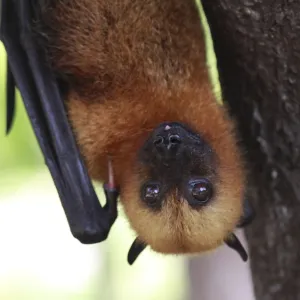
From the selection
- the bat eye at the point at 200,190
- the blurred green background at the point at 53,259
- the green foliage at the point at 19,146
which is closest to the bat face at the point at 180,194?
the bat eye at the point at 200,190

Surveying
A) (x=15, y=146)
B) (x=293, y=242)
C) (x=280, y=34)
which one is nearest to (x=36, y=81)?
(x=280, y=34)

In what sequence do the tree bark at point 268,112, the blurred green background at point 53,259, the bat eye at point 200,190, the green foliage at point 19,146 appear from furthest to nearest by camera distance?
the blurred green background at point 53,259, the green foliage at point 19,146, the bat eye at point 200,190, the tree bark at point 268,112

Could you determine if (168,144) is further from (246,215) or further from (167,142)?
(246,215)

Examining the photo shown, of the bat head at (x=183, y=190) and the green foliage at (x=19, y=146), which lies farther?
the green foliage at (x=19, y=146)

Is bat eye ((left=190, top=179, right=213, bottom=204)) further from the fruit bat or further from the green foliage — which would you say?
the green foliage

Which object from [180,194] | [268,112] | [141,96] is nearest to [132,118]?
[141,96]

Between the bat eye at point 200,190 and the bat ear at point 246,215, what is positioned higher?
the bat eye at point 200,190

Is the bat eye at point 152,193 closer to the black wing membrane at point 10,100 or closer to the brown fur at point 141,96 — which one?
the brown fur at point 141,96
